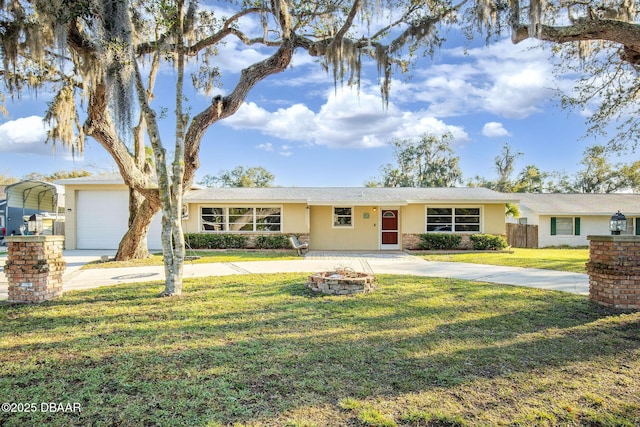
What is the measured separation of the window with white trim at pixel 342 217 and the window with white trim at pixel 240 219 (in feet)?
7.89

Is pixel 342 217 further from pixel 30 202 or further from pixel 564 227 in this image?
pixel 30 202

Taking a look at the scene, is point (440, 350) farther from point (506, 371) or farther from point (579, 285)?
point (579, 285)

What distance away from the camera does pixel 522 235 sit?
63.8ft

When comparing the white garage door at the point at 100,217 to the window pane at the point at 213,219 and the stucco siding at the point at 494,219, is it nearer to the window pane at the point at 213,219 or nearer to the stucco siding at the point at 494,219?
the window pane at the point at 213,219

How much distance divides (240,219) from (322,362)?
42.5 ft

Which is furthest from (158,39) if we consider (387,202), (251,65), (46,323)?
(387,202)

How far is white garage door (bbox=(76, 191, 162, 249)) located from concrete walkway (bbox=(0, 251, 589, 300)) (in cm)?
373

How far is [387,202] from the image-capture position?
48.8ft

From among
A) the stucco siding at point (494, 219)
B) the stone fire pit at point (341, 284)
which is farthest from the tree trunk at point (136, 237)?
the stucco siding at point (494, 219)

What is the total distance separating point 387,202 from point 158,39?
9902 mm

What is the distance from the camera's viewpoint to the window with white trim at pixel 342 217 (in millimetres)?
15852

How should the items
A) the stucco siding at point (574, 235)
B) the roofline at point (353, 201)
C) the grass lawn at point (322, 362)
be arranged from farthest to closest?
the stucco siding at point (574, 235) → the roofline at point (353, 201) → the grass lawn at point (322, 362)

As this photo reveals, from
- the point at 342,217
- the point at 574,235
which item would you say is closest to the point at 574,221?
the point at 574,235

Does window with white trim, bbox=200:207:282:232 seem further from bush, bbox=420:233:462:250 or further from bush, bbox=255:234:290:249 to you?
bush, bbox=420:233:462:250
